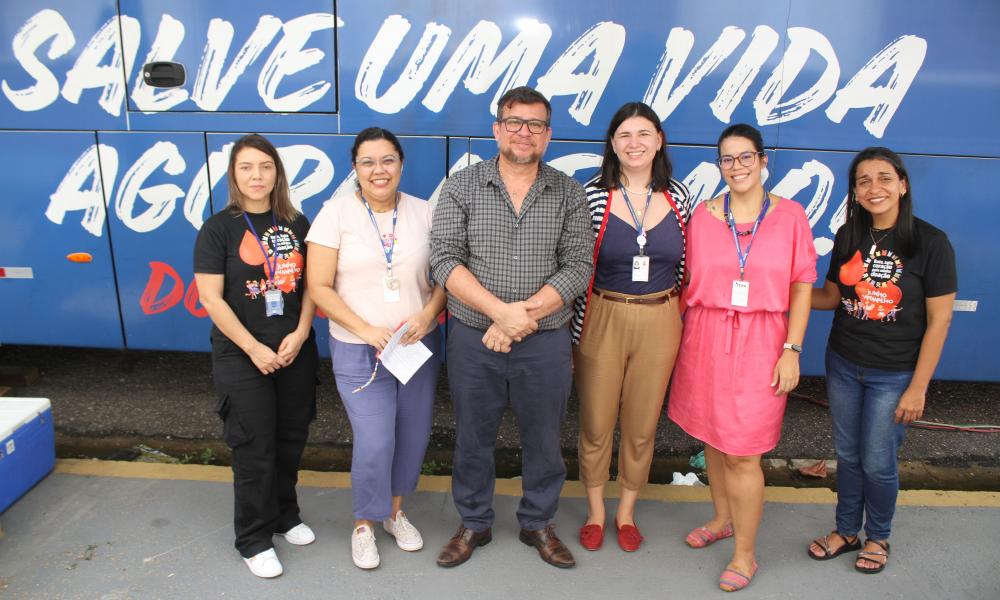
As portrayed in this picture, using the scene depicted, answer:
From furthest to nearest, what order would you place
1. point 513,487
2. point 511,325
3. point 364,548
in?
point 513,487, point 364,548, point 511,325

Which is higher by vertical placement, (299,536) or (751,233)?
(751,233)

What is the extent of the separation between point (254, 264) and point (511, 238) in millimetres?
958

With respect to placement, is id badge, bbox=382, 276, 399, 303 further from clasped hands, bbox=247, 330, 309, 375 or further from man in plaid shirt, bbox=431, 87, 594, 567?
clasped hands, bbox=247, 330, 309, 375

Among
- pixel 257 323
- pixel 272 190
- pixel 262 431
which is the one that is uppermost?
pixel 272 190

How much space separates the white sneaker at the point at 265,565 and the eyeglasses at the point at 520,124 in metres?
1.91

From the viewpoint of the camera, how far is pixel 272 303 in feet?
8.31

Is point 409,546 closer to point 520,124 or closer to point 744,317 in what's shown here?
point 744,317

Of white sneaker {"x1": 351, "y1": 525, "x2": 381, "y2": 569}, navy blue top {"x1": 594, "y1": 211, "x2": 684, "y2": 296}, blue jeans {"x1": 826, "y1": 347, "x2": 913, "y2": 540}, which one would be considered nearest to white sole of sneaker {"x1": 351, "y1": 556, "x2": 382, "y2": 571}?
white sneaker {"x1": 351, "y1": 525, "x2": 381, "y2": 569}

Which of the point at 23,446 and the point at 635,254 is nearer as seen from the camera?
the point at 635,254

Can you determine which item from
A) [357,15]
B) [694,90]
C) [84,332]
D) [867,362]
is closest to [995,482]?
[867,362]

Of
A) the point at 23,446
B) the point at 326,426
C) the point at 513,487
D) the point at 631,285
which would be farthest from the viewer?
the point at 326,426

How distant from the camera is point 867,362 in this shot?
257 cm

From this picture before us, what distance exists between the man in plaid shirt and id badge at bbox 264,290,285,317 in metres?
0.61

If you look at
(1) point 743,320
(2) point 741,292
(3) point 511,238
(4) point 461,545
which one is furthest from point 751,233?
(4) point 461,545
